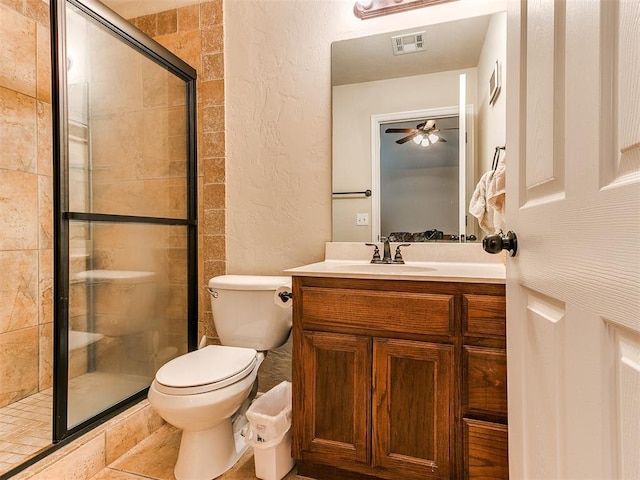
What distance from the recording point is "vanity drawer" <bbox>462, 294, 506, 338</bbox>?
3.99ft

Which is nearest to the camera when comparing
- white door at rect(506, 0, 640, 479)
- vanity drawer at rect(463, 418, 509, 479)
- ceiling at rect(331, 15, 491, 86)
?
white door at rect(506, 0, 640, 479)

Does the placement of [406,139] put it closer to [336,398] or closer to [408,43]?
[408,43]

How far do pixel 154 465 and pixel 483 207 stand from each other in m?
1.85

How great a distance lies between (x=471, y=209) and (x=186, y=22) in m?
2.00

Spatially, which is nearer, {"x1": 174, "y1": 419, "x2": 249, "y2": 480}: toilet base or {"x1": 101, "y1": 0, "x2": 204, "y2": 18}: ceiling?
{"x1": 174, "y1": 419, "x2": 249, "y2": 480}: toilet base

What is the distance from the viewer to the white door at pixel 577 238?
1.37ft

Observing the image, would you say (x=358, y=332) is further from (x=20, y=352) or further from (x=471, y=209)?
(x=20, y=352)

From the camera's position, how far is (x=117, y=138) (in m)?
1.82

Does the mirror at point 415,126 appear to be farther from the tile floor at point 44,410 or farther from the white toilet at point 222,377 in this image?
the tile floor at point 44,410

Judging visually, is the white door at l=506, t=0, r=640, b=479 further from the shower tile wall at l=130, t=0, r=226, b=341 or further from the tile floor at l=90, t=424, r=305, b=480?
the shower tile wall at l=130, t=0, r=226, b=341

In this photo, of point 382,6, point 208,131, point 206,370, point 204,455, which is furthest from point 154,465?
point 382,6

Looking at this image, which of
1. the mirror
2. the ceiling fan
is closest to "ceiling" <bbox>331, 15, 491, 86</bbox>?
the mirror

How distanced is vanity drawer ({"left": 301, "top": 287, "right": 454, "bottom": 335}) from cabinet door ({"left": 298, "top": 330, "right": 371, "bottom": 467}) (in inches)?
2.5

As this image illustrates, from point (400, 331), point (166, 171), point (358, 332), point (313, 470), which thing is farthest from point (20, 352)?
point (400, 331)
